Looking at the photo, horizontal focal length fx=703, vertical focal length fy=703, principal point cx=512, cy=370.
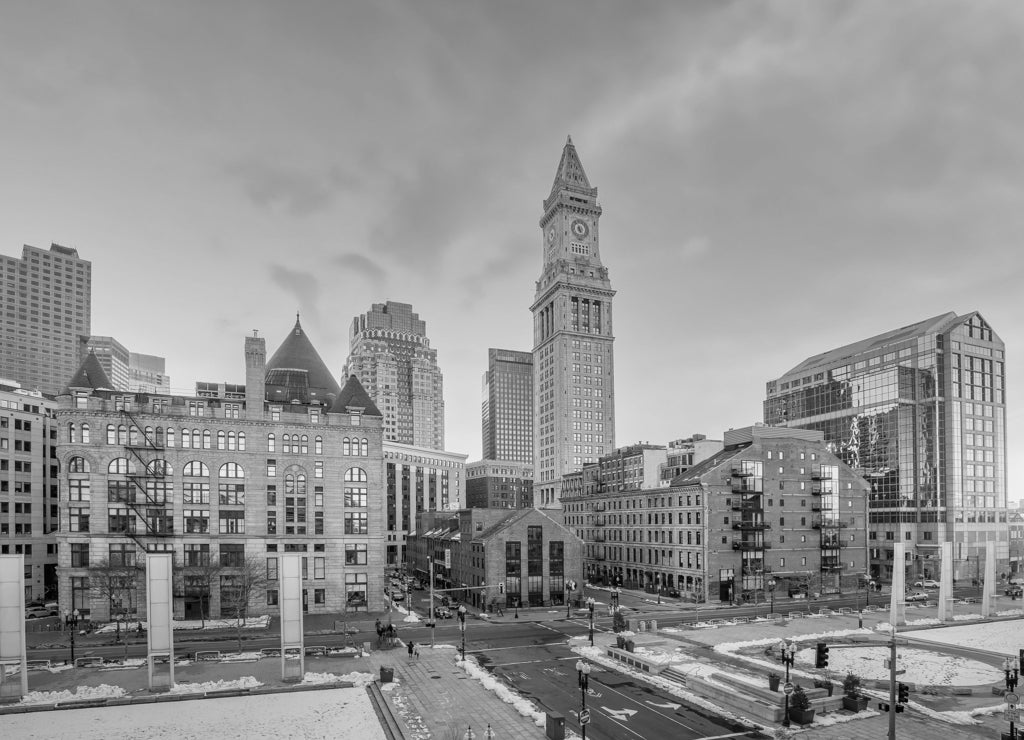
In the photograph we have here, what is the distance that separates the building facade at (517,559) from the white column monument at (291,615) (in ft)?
104

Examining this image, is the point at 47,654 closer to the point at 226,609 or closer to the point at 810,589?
the point at 226,609

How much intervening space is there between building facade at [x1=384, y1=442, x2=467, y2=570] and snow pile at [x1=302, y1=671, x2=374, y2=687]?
118 metres

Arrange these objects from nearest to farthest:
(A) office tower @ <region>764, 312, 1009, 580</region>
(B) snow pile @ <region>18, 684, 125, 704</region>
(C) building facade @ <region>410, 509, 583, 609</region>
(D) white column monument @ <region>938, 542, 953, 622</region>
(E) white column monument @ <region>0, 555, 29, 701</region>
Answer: (B) snow pile @ <region>18, 684, 125, 704</region>, (E) white column monument @ <region>0, 555, 29, 701</region>, (D) white column monument @ <region>938, 542, 953, 622</region>, (C) building facade @ <region>410, 509, 583, 609</region>, (A) office tower @ <region>764, 312, 1009, 580</region>

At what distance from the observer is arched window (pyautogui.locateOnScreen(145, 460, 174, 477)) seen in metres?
72.0

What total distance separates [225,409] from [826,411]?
113116 mm

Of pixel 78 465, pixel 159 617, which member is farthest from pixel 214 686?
pixel 78 465

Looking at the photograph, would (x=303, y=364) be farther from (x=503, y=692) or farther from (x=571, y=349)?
(x=571, y=349)

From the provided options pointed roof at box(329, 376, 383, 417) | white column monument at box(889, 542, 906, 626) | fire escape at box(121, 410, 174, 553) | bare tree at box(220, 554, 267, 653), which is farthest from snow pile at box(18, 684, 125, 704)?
white column monument at box(889, 542, 906, 626)

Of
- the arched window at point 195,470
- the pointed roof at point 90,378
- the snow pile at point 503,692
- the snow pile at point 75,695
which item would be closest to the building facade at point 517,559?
the arched window at point 195,470

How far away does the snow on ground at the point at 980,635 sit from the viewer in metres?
58.2

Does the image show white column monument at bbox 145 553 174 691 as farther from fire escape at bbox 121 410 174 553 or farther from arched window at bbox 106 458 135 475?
arched window at bbox 106 458 135 475

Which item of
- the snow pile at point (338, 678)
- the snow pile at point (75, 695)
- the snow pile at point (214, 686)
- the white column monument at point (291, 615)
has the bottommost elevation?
the snow pile at point (338, 678)

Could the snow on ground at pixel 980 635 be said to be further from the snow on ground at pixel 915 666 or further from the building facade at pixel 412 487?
the building facade at pixel 412 487

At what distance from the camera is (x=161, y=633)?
44344mm
